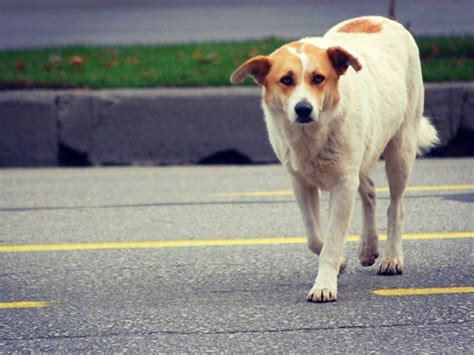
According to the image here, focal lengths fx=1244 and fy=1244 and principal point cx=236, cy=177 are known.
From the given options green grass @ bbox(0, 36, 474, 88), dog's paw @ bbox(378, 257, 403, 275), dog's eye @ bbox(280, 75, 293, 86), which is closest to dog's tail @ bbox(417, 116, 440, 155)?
dog's paw @ bbox(378, 257, 403, 275)

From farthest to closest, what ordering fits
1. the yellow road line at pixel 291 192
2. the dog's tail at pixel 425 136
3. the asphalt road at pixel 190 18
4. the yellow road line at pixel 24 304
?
1. the asphalt road at pixel 190 18
2. the yellow road line at pixel 291 192
3. the dog's tail at pixel 425 136
4. the yellow road line at pixel 24 304

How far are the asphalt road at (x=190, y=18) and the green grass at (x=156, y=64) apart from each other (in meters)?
3.37

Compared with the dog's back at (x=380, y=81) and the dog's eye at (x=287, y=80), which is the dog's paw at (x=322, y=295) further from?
the dog's eye at (x=287, y=80)

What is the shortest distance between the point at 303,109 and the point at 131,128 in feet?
16.6

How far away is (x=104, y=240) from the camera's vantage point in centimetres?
725

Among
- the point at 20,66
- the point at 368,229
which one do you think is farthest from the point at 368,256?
the point at 20,66

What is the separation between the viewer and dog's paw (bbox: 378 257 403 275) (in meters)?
6.30

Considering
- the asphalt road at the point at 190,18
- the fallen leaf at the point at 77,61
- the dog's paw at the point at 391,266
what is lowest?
the asphalt road at the point at 190,18

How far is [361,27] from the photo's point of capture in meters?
6.83

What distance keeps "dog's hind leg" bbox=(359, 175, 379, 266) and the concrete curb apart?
3.65 meters

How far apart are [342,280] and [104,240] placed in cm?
168

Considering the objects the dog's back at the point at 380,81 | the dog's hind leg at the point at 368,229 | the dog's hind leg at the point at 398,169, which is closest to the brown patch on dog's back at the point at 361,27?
the dog's back at the point at 380,81

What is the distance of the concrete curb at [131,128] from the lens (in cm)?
1034

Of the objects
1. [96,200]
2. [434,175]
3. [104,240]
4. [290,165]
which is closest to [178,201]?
[96,200]
